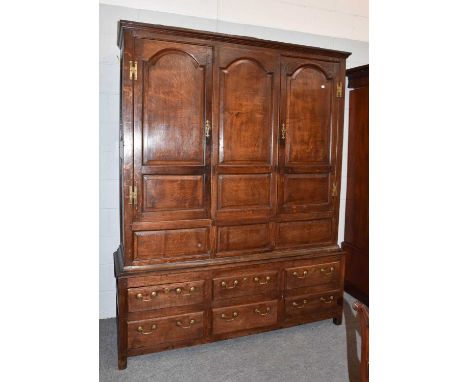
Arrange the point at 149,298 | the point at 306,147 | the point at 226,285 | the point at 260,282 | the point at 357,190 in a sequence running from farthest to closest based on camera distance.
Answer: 1. the point at 357,190
2. the point at 306,147
3. the point at 260,282
4. the point at 226,285
5. the point at 149,298

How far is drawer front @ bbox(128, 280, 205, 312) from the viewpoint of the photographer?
2279mm

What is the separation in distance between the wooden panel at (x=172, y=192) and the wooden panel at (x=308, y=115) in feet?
2.43

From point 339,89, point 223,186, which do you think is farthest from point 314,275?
point 339,89

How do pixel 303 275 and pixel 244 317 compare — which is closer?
pixel 244 317

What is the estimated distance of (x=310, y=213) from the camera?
282cm

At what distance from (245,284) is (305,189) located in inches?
33.8

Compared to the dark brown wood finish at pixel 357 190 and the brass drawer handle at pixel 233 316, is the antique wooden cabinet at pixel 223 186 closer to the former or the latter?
the brass drawer handle at pixel 233 316

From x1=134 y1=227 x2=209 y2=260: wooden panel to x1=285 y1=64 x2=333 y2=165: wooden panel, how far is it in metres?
0.87

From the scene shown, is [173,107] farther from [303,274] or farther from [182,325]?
[303,274]

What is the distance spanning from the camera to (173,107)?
2.32 metres
